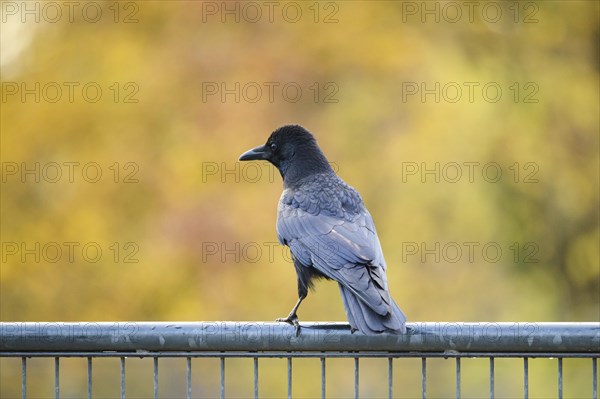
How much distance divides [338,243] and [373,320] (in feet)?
5.08

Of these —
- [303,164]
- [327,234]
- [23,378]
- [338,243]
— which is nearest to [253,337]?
[23,378]

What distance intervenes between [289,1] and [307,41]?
3.03 feet

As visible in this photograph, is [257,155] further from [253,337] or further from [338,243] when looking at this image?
[253,337]

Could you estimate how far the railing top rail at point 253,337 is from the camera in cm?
290

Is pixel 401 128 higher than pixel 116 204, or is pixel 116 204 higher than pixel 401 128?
pixel 401 128

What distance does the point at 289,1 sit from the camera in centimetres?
1159

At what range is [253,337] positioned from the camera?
2939mm

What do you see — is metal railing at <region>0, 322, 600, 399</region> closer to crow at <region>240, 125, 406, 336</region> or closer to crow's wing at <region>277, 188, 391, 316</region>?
crow at <region>240, 125, 406, 336</region>

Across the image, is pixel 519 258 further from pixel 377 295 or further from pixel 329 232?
pixel 377 295

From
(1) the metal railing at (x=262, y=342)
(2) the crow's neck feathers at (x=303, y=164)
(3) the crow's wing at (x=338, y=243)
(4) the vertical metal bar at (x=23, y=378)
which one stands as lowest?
(4) the vertical metal bar at (x=23, y=378)

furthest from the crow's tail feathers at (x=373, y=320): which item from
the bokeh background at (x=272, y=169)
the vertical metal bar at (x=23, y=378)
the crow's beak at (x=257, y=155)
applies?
the bokeh background at (x=272, y=169)

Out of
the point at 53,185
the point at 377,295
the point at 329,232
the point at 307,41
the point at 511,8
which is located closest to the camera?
the point at 377,295

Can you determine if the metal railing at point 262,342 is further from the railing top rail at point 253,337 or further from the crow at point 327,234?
the crow at point 327,234

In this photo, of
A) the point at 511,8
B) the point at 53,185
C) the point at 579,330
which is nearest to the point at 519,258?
the point at 511,8
